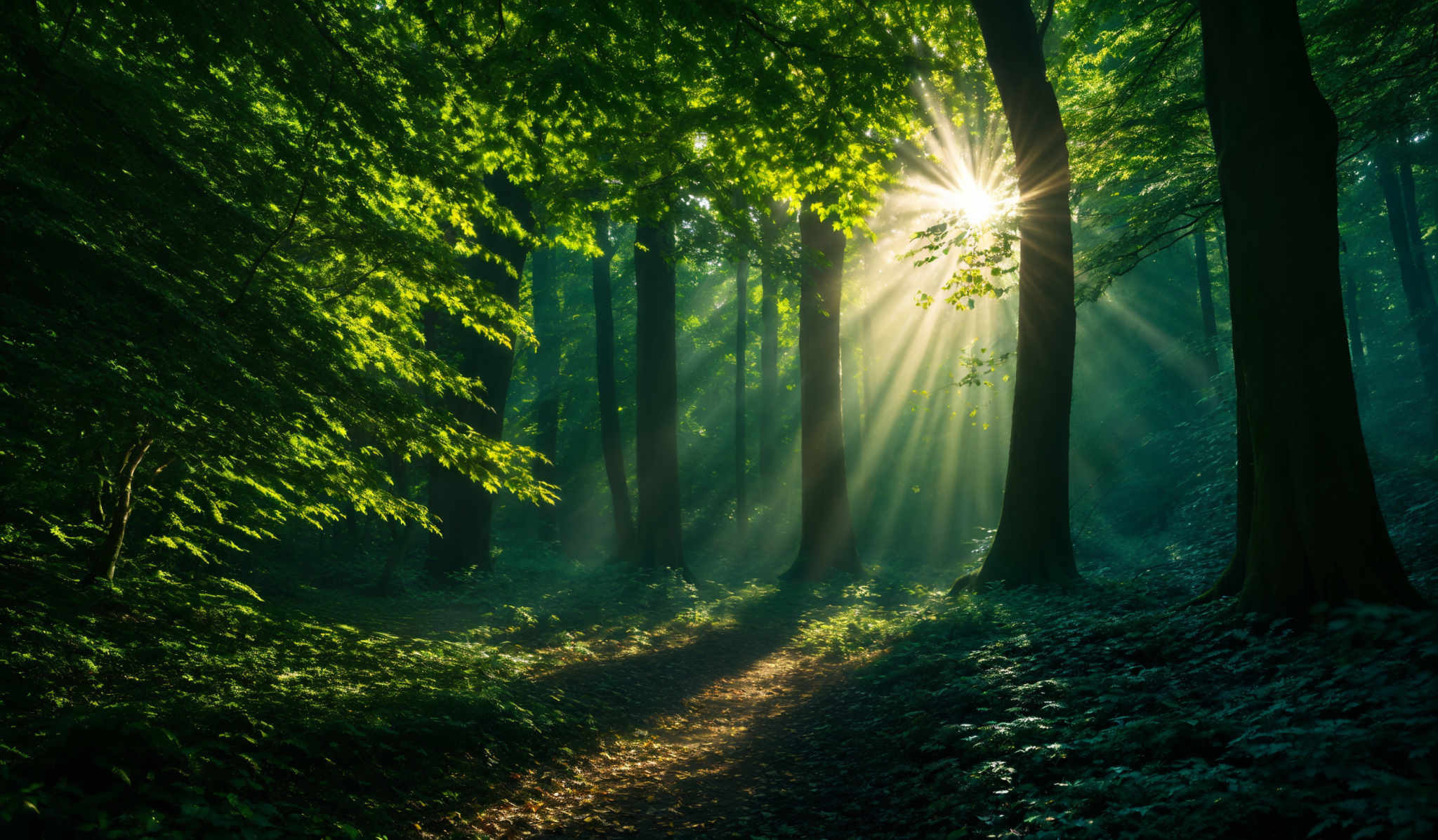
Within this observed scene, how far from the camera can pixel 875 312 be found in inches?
1308

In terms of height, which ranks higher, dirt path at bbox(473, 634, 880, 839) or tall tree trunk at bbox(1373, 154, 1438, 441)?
tall tree trunk at bbox(1373, 154, 1438, 441)

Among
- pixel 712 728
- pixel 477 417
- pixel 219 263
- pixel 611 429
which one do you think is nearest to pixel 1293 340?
pixel 712 728

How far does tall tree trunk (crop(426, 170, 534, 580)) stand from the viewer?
46.1 feet

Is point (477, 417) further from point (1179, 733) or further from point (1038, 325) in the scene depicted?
point (1179, 733)

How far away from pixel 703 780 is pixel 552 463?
3.99 m

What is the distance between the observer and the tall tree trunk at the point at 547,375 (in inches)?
1080

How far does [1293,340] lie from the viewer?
5.34 meters

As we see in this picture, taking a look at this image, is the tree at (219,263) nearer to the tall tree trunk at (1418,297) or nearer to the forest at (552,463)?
the forest at (552,463)

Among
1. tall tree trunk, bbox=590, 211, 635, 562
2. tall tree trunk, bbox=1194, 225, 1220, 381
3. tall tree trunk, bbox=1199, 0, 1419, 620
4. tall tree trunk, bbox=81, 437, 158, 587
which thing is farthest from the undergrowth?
tall tree trunk, bbox=1194, 225, 1220, 381

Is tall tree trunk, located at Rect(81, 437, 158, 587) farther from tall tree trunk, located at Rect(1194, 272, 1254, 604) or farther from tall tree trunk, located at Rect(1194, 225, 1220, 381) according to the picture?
tall tree trunk, located at Rect(1194, 225, 1220, 381)

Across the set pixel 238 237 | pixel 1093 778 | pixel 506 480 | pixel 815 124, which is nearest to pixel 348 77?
pixel 238 237

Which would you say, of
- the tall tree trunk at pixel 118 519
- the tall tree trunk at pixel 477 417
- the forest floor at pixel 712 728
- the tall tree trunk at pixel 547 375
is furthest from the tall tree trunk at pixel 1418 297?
the tall tree trunk at pixel 118 519

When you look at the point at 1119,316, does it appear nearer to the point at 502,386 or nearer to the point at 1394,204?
the point at 1394,204

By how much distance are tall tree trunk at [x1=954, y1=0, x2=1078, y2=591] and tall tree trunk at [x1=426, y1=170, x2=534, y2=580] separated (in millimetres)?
8738
